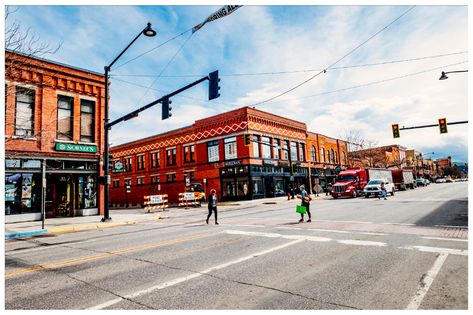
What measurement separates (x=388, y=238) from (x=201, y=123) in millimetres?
31430

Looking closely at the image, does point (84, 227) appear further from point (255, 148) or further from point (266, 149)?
point (266, 149)

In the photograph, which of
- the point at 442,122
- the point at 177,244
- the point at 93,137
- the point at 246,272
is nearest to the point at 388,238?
the point at 246,272

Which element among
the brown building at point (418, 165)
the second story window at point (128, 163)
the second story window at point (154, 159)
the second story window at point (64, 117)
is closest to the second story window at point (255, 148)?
the second story window at point (154, 159)

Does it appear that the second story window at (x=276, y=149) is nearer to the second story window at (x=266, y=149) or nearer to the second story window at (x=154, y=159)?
the second story window at (x=266, y=149)

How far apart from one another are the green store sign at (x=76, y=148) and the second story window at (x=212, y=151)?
16.9 m

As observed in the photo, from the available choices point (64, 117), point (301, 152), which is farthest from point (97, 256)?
point (301, 152)

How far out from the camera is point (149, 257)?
7.20 metres

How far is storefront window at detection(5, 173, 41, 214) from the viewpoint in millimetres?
17109

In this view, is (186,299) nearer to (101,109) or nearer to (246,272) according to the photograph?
(246,272)

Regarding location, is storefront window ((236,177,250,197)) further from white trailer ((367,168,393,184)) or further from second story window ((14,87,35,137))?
second story window ((14,87,35,137))

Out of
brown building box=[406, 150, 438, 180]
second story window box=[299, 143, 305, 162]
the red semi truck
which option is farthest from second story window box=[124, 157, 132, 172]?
brown building box=[406, 150, 438, 180]

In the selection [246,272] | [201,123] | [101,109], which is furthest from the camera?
[201,123]

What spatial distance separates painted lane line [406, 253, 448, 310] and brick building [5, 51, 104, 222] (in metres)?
18.3

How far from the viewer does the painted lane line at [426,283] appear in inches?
159
